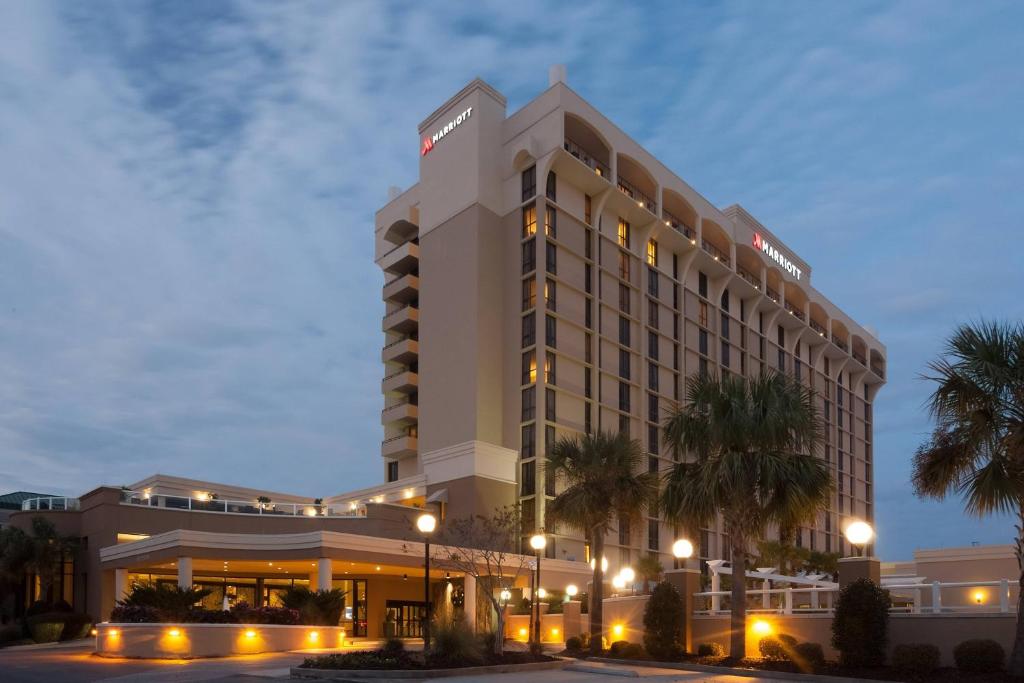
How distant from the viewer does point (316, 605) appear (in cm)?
3903

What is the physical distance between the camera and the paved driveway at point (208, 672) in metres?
25.3

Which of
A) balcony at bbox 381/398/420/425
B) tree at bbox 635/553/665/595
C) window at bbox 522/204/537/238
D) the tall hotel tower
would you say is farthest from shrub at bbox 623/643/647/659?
balcony at bbox 381/398/420/425

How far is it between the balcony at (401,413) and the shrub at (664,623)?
4458cm

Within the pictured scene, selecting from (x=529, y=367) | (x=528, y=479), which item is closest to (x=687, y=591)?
(x=528, y=479)

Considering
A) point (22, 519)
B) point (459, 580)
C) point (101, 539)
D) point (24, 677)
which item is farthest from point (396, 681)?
point (22, 519)

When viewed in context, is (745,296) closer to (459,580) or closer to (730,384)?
(459,580)

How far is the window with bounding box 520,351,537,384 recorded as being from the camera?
67000 mm

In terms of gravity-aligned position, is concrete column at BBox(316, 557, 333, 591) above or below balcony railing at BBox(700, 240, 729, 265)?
below

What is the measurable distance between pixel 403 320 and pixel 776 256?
39.8m

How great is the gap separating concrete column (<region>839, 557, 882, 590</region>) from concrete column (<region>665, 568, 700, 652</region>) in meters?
6.41

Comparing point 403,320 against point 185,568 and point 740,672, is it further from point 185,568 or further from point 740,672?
point 740,672

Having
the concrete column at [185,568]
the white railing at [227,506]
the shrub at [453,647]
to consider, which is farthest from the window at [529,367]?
the shrub at [453,647]

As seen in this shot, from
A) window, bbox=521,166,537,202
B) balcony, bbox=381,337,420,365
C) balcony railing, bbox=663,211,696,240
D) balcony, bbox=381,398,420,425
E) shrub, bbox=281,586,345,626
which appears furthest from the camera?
balcony railing, bbox=663,211,696,240

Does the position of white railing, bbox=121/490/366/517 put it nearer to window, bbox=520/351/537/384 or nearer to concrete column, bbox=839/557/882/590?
window, bbox=520/351/537/384
